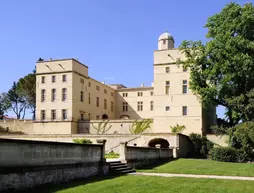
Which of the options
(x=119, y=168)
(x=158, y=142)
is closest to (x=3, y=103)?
(x=158, y=142)

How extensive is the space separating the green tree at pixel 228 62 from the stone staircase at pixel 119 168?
16.3m

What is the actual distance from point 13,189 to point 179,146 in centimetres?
2643

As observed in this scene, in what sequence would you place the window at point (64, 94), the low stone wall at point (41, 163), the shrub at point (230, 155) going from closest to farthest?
the low stone wall at point (41, 163) < the shrub at point (230, 155) < the window at point (64, 94)

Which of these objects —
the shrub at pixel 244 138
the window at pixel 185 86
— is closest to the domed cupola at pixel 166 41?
the window at pixel 185 86

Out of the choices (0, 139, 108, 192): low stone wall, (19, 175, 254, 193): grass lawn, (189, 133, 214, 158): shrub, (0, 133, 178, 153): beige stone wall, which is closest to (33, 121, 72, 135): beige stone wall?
(0, 133, 178, 153): beige stone wall

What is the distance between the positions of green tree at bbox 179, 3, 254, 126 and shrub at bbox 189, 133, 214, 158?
4684 millimetres

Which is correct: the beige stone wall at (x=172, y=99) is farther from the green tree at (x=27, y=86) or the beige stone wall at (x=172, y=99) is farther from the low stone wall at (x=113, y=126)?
the green tree at (x=27, y=86)

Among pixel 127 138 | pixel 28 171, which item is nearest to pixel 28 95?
pixel 127 138

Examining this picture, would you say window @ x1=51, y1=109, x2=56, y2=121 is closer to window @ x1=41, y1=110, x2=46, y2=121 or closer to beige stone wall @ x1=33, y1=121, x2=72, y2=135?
beige stone wall @ x1=33, y1=121, x2=72, y2=135

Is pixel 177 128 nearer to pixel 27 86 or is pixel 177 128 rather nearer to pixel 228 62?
pixel 228 62

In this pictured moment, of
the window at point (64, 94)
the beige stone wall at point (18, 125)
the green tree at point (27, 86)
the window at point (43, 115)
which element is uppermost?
the green tree at point (27, 86)

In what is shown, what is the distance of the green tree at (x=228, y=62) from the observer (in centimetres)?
3098

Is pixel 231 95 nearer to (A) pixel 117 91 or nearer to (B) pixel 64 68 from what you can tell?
(B) pixel 64 68

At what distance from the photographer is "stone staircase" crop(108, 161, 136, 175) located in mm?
17022
